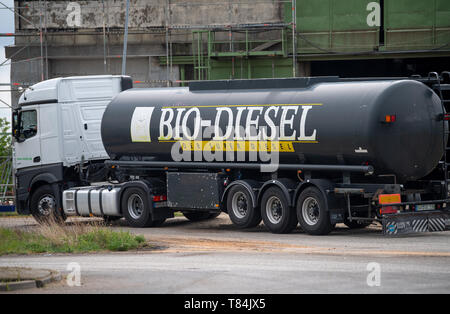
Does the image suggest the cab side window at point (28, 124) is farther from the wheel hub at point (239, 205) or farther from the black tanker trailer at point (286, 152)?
the wheel hub at point (239, 205)

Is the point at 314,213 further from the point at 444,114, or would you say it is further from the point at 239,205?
the point at 444,114

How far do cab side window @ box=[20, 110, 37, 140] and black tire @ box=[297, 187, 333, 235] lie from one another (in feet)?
30.1

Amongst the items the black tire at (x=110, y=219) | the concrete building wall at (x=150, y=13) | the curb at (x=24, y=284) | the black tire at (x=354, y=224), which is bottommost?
the black tire at (x=110, y=219)

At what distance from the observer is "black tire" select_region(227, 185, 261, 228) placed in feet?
67.8

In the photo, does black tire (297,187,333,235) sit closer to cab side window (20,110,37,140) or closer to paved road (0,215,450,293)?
paved road (0,215,450,293)

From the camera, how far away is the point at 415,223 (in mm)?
18484

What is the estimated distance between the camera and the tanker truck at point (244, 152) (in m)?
18.5

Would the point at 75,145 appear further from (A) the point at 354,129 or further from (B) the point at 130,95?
(A) the point at 354,129

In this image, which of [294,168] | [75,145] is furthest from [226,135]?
[75,145]

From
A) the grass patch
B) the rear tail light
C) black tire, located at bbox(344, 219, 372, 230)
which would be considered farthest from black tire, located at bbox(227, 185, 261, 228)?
the rear tail light

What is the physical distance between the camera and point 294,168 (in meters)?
19.9

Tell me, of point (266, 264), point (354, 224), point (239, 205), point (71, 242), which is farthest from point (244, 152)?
point (266, 264)

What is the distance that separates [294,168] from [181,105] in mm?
3891

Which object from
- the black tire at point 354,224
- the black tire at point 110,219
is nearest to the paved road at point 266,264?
the black tire at point 354,224
